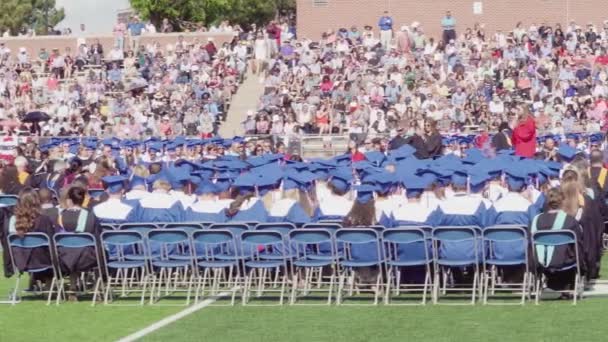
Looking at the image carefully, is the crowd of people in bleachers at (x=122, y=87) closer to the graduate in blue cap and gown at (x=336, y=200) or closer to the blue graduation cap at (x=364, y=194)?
the graduate in blue cap and gown at (x=336, y=200)

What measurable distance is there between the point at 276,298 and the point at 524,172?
347cm

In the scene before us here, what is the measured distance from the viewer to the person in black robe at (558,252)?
15.8 meters

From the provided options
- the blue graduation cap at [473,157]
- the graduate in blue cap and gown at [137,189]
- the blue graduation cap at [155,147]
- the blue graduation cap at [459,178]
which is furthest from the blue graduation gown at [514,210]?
the blue graduation cap at [155,147]

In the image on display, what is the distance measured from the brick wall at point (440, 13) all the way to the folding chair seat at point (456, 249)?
104 feet

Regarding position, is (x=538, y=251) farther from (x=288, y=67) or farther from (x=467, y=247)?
(x=288, y=67)

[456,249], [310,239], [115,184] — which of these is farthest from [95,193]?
[456,249]

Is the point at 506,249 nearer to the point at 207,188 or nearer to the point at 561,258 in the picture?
the point at 561,258

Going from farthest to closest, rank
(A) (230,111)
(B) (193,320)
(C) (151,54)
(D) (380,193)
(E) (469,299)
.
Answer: (C) (151,54) < (A) (230,111) < (D) (380,193) < (E) (469,299) < (B) (193,320)

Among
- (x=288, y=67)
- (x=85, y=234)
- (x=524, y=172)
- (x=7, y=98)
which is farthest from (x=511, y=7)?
(x=85, y=234)

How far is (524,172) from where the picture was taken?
18422 mm

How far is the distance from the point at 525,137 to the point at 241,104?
1657 centimetres

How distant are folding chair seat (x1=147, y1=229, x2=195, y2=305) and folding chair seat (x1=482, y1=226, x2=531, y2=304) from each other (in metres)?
3.01

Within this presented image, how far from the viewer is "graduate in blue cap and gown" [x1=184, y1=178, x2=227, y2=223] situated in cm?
1795

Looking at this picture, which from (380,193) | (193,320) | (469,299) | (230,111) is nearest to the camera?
(193,320)
